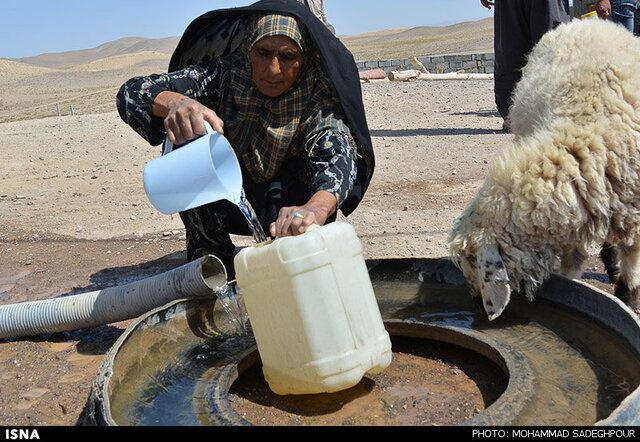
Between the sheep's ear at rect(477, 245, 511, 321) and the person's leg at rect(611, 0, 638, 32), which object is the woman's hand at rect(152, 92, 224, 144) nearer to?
the sheep's ear at rect(477, 245, 511, 321)

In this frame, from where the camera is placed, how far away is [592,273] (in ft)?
14.8

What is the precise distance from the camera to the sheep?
10.3 ft

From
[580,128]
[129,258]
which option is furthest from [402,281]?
[129,258]

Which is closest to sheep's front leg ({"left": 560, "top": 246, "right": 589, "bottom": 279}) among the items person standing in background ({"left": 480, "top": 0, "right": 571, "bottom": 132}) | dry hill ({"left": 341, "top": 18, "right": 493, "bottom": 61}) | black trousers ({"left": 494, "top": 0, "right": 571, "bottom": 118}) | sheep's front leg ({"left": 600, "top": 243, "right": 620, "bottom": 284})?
sheep's front leg ({"left": 600, "top": 243, "right": 620, "bottom": 284})

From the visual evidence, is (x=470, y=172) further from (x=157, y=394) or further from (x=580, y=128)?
(x=157, y=394)

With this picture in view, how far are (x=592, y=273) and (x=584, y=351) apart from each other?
1.70m

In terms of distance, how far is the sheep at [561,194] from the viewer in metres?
3.13

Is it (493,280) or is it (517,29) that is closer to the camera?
(493,280)

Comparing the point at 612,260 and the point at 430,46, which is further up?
the point at 612,260

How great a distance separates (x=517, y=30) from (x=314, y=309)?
5.10m

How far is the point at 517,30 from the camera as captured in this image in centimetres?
674

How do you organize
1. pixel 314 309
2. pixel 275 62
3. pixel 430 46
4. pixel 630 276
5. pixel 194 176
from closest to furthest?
pixel 314 309 < pixel 194 176 < pixel 275 62 < pixel 630 276 < pixel 430 46

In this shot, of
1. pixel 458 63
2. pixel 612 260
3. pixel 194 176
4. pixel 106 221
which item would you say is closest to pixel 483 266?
pixel 612 260

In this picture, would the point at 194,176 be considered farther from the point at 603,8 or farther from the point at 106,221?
the point at 603,8
